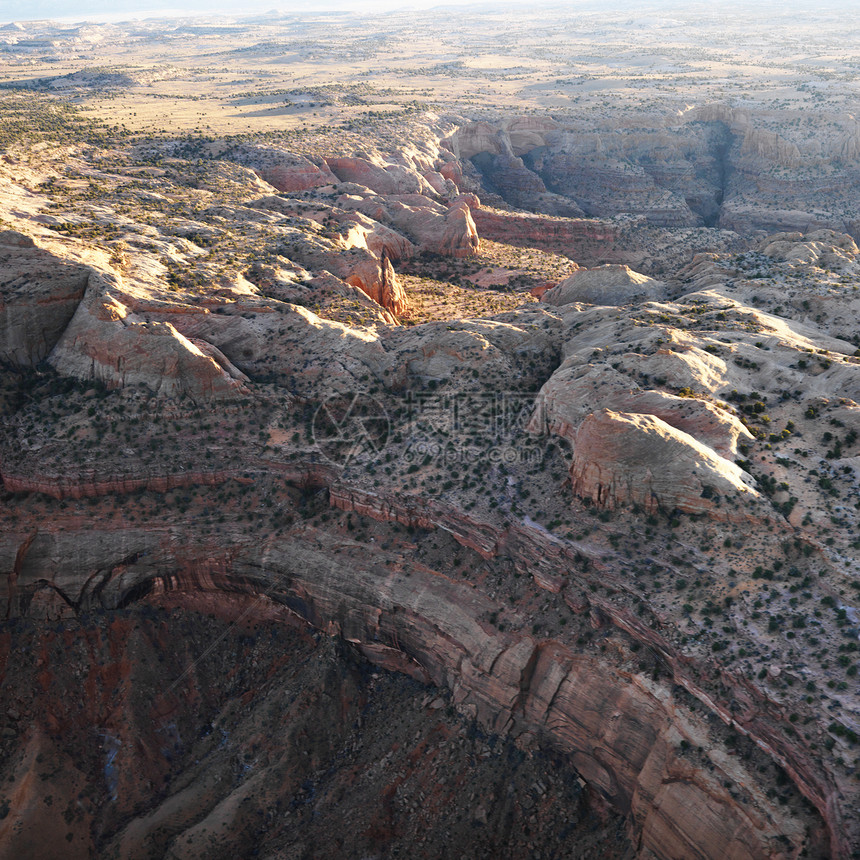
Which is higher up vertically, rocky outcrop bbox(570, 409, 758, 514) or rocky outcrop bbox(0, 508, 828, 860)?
rocky outcrop bbox(570, 409, 758, 514)

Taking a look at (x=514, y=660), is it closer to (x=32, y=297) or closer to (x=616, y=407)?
(x=616, y=407)

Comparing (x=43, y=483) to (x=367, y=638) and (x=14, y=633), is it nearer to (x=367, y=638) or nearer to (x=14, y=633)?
(x=14, y=633)

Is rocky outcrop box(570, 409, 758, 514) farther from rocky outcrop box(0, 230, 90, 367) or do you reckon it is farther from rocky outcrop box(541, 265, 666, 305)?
rocky outcrop box(0, 230, 90, 367)

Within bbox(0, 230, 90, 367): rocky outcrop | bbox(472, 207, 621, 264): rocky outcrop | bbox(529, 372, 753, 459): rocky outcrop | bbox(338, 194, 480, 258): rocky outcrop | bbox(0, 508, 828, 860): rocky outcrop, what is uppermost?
bbox(0, 230, 90, 367): rocky outcrop

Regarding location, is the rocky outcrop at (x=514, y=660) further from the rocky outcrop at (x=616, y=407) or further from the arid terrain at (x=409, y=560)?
the rocky outcrop at (x=616, y=407)

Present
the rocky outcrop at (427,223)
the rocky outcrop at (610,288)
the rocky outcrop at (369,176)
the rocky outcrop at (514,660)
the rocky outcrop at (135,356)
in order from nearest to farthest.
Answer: the rocky outcrop at (514,660), the rocky outcrop at (135,356), the rocky outcrop at (610,288), the rocky outcrop at (427,223), the rocky outcrop at (369,176)

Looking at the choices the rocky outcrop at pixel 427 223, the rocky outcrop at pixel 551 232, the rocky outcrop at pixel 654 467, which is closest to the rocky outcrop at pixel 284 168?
the rocky outcrop at pixel 427 223

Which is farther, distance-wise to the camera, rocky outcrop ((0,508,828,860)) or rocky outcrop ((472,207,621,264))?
rocky outcrop ((472,207,621,264))

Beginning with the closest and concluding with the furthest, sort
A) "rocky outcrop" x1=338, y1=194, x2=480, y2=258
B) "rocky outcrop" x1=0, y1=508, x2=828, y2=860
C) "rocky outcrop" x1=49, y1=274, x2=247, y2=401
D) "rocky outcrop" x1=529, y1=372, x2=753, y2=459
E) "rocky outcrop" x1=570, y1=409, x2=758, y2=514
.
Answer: "rocky outcrop" x1=0, y1=508, x2=828, y2=860, "rocky outcrop" x1=570, y1=409, x2=758, y2=514, "rocky outcrop" x1=529, y1=372, x2=753, y2=459, "rocky outcrop" x1=49, y1=274, x2=247, y2=401, "rocky outcrop" x1=338, y1=194, x2=480, y2=258

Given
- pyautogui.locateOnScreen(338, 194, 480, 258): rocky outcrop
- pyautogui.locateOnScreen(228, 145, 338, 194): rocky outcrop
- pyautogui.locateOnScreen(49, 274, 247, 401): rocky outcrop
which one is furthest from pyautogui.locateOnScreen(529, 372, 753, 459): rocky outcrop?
pyautogui.locateOnScreen(228, 145, 338, 194): rocky outcrop

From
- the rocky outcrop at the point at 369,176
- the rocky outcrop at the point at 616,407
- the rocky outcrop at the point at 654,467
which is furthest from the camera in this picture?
the rocky outcrop at the point at 369,176
